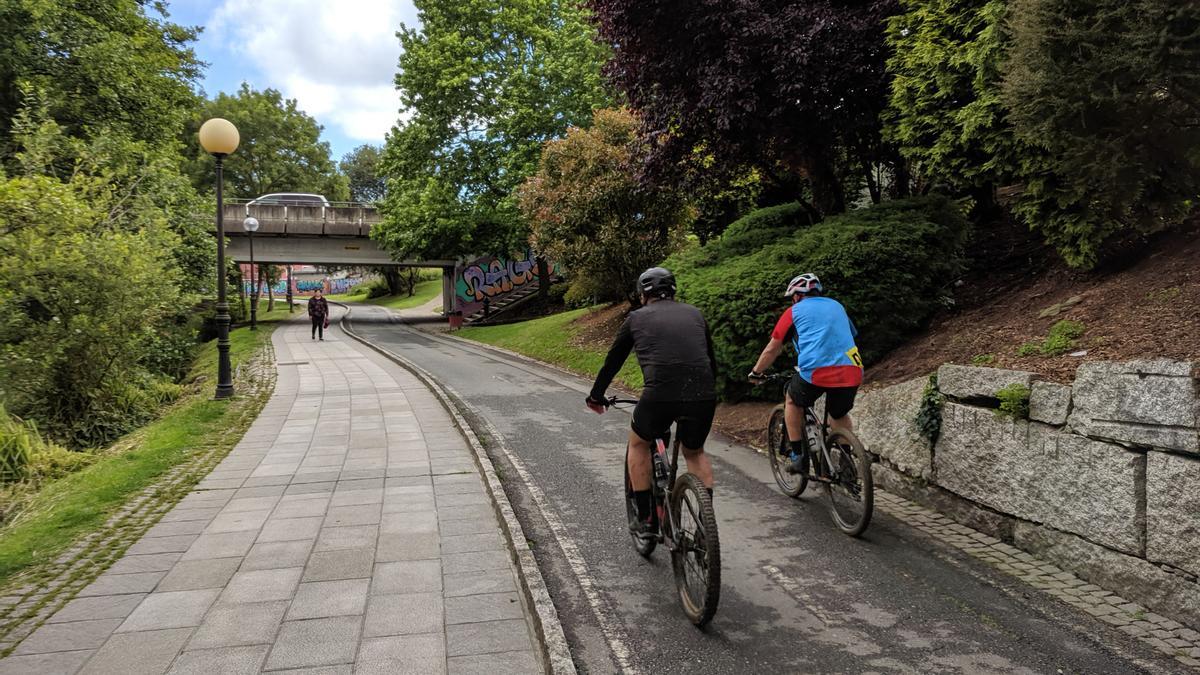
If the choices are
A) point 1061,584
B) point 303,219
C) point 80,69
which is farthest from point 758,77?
point 303,219

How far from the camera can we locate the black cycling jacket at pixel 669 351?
13.0 feet

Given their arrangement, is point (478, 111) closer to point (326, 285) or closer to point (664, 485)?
point (664, 485)

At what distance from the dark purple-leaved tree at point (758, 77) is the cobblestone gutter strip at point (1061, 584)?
6149 mm

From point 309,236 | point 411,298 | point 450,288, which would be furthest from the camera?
point 411,298

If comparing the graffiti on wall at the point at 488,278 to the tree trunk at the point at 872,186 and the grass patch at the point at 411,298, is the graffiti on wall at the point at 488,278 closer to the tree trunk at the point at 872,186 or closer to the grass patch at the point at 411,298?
the grass patch at the point at 411,298

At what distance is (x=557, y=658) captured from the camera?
338cm

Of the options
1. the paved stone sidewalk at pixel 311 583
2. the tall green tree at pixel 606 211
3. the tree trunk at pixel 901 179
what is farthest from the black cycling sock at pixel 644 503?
the tall green tree at pixel 606 211

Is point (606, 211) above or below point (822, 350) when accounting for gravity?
above

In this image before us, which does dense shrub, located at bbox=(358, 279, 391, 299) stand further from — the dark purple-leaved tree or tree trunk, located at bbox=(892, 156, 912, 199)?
tree trunk, located at bbox=(892, 156, 912, 199)

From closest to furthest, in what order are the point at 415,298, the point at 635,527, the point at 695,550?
the point at 695,550 → the point at 635,527 → the point at 415,298

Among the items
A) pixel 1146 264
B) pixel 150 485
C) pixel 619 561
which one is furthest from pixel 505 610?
pixel 1146 264

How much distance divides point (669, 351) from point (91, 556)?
14.1 ft

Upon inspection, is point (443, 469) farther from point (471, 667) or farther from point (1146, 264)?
point (1146, 264)

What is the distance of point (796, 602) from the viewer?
4082 millimetres
